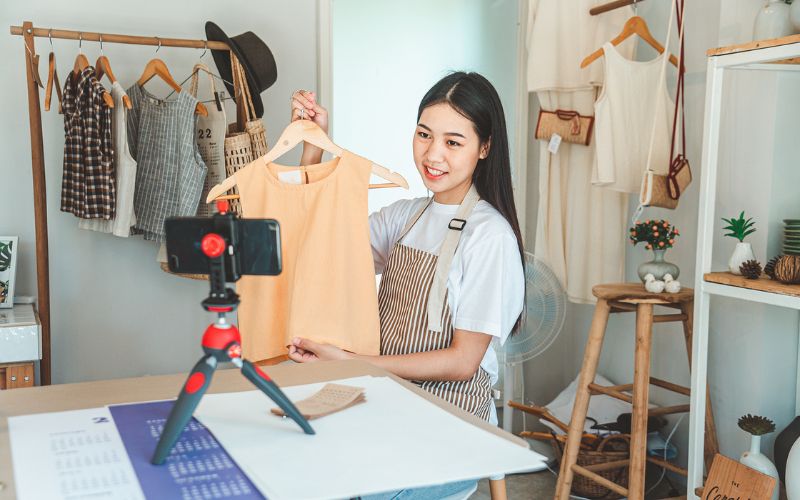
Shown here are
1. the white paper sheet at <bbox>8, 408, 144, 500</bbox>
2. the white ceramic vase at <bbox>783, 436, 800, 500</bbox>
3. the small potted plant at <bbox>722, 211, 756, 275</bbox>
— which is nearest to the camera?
the white paper sheet at <bbox>8, 408, 144, 500</bbox>

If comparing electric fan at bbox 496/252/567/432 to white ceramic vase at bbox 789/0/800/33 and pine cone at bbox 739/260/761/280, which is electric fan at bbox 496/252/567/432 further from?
white ceramic vase at bbox 789/0/800/33

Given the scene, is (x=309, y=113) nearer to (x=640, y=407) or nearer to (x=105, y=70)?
(x=105, y=70)

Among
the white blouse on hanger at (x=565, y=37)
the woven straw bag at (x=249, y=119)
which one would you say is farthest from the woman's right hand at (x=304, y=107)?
the white blouse on hanger at (x=565, y=37)

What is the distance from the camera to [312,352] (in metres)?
1.70

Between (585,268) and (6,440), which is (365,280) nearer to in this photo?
(6,440)

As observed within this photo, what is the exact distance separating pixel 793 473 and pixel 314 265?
4.54 ft

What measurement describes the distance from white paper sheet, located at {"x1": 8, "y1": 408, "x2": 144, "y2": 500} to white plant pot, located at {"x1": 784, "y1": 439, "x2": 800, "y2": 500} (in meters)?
1.77

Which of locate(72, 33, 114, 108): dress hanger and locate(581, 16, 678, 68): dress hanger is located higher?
locate(581, 16, 678, 68): dress hanger

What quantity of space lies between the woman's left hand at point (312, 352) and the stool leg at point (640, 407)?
1.15 metres

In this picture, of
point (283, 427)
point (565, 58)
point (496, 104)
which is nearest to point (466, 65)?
point (565, 58)

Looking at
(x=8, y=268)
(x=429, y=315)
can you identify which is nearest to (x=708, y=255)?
(x=429, y=315)

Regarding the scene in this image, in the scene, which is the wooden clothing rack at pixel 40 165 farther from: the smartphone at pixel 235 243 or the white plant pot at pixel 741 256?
the white plant pot at pixel 741 256

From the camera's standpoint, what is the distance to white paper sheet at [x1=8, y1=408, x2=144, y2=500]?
83 centimetres

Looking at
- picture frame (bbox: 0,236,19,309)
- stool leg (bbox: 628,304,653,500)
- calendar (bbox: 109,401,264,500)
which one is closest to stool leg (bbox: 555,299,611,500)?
stool leg (bbox: 628,304,653,500)
